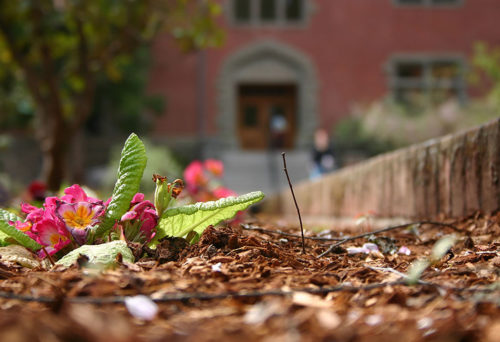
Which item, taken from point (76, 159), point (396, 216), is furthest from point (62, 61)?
point (396, 216)

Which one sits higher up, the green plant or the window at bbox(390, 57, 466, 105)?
the window at bbox(390, 57, 466, 105)

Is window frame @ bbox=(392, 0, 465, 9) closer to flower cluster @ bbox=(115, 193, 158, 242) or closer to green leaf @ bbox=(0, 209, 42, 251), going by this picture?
flower cluster @ bbox=(115, 193, 158, 242)

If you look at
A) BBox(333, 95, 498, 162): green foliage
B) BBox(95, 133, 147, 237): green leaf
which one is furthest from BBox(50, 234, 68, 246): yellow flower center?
BBox(333, 95, 498, 162): green foliage

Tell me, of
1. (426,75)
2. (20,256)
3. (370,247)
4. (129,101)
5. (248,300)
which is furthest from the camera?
(426,75)

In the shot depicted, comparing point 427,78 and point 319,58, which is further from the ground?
point 319,58

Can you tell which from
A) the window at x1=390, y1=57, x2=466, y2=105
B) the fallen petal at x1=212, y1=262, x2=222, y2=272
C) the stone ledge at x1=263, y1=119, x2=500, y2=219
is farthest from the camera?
the window at x1=390, y1=57, x2=466, y2=105

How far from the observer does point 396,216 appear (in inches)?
135

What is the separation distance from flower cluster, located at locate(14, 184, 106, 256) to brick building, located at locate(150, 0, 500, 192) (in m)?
19.4

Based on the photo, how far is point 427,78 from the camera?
21.3 metres

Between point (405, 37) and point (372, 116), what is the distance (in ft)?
18.7

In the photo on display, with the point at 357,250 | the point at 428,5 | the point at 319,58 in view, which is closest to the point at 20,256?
the point at 357,250

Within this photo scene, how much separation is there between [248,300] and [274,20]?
21.4m

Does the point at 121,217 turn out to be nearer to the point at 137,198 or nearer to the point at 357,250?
the point at 137,198

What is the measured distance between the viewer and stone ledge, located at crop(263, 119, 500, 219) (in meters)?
2.27
